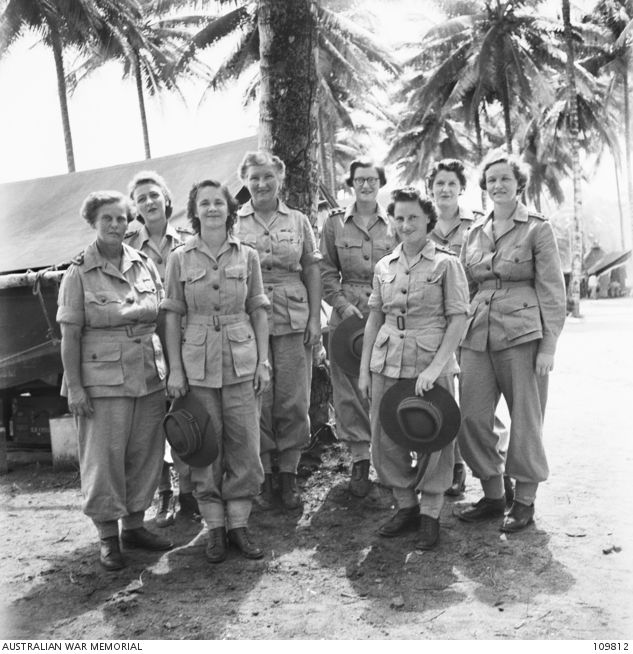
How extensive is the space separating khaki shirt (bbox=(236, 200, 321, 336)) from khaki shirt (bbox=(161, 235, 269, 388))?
1.65ft

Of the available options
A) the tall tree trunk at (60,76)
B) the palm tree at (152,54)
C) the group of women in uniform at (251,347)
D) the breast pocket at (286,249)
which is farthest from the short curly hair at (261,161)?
the palm tree at (152,54)

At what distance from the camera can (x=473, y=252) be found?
3.66 meters

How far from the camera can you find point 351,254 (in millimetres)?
4191

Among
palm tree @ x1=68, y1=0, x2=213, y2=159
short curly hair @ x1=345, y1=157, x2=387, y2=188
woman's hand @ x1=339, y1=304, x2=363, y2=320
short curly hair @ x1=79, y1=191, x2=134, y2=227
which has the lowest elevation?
woman's hand @ x1=339, y1=304, x2=363, y2=320

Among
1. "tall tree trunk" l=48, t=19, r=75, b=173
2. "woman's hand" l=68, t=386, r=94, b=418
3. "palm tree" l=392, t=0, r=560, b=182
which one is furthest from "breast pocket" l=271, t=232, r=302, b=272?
"palm tree" l=392, t=0, r=560, b=182

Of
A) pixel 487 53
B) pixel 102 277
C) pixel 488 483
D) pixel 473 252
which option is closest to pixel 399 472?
pixel 488 483

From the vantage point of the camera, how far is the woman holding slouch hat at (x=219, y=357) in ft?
10.7

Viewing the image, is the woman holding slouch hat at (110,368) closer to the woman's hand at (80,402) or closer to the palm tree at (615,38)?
the woman's hand at (80,402)

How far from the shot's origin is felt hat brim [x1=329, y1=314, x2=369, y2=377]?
3.96m

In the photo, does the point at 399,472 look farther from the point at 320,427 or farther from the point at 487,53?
the point at 487,53

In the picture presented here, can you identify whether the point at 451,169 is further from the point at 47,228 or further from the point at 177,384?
the point at 47,228

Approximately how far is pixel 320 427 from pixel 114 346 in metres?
1.96

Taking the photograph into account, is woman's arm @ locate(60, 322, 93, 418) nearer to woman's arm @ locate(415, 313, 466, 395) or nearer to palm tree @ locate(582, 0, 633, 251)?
woman's arm @ locate(415, 313, 466, 395)

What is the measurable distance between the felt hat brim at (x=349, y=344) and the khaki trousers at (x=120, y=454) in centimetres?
110
